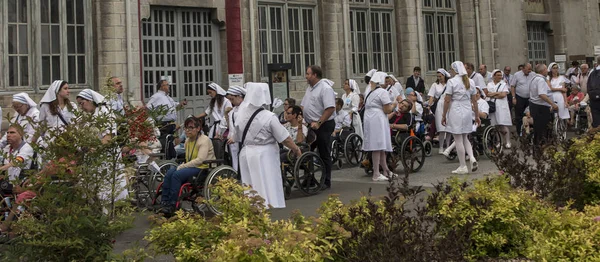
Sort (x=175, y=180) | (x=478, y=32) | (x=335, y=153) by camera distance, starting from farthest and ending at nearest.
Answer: (x=478, y=32) → (x=335, y=153) → (x=175, y=180)

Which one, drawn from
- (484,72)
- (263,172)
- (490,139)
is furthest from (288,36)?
(263,172)

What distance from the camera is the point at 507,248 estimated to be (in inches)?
239

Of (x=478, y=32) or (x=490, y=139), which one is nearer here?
(x=490, y=139)

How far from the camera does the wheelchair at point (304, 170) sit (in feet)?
38.1

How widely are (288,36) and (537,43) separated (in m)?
13.6

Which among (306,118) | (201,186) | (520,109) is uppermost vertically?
(520,109)

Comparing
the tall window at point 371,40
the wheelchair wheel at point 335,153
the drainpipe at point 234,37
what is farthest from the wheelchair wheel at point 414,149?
the tall window at point 371,40

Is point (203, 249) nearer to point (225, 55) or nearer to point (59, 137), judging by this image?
point (59, 137)

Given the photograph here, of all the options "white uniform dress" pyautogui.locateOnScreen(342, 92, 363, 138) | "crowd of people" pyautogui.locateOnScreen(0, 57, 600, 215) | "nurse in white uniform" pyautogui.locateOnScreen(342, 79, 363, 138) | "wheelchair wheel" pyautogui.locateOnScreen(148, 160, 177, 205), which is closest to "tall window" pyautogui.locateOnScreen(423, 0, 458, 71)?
"crowd of people" pyautogui.locateOnScreen(0, 57, 600, 215)

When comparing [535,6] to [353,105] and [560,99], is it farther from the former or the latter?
[353,105]

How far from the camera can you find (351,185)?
1282cm

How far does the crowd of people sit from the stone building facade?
2573 millimetres

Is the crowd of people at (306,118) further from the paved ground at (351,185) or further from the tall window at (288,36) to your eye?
the tall window at (288,36)

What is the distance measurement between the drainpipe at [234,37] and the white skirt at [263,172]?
11.8 m
